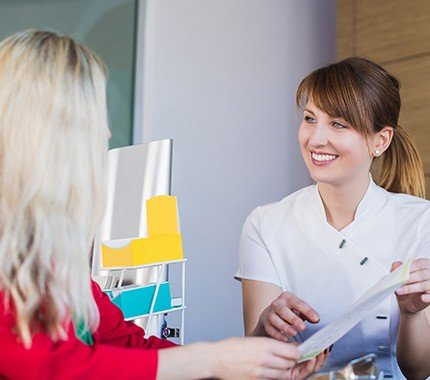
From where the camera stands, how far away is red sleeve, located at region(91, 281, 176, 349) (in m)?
1.20

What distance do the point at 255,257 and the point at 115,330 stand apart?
25.9 inches

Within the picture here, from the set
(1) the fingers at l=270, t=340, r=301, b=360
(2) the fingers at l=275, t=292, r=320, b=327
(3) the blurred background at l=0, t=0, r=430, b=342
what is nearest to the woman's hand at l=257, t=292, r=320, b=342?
(2) the fingers at l=275, t=292, r=320, b=327

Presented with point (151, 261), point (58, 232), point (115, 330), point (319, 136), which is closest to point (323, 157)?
point (319, 136)

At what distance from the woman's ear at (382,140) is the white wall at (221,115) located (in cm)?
161

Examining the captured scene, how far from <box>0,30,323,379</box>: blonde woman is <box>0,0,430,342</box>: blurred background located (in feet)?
7.49

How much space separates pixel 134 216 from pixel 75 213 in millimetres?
1468

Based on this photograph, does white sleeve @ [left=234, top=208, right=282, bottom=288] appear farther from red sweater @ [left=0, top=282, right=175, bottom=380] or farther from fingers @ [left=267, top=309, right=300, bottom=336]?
red sweater @ [left=0, top=282, right=175, bottom=380]

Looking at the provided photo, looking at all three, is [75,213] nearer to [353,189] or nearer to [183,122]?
[353,189]

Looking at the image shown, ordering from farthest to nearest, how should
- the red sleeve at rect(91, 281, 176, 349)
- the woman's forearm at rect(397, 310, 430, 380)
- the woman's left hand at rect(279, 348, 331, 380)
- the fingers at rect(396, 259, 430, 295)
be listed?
1. the woman's forearm at rect(397, 310, 430, 380)
2. the fingers at rect(396, 259, 430, 295)
3. the red sleeve at rect(91, 281, 176, 349)
4. the woman's left hand at rect(279, 348, 331, 380)

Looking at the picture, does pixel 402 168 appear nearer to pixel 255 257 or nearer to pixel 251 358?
pixel 255 257

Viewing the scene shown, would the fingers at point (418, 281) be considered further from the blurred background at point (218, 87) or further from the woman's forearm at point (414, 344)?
the blurred background at point (218, 87)

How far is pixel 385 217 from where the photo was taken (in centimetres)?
177

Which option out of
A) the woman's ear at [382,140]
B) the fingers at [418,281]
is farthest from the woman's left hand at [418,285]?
the woman's ear at [382,140]

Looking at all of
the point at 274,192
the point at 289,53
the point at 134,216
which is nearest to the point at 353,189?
the point at 134,216
